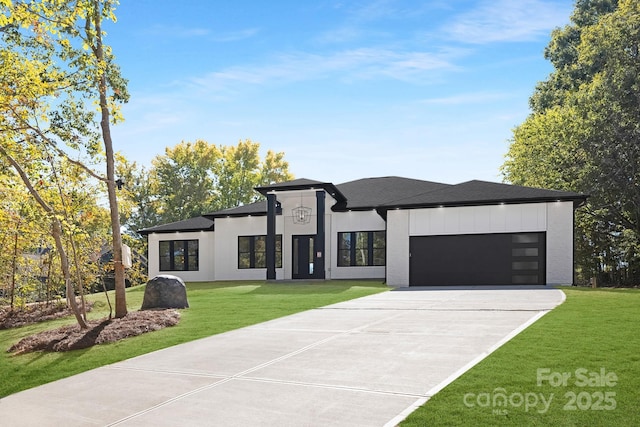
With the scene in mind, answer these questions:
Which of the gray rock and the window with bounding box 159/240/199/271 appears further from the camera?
the window with bounding box 159/240/199/271

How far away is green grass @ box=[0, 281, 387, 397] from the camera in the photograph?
953cm

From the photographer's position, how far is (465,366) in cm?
768

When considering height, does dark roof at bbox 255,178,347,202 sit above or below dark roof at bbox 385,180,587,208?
above

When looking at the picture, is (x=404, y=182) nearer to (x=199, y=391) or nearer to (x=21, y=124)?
(x=21, y=124)

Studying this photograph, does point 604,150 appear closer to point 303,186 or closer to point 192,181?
point 303,186

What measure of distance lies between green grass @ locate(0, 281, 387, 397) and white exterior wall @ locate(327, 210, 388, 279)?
21.3 feet

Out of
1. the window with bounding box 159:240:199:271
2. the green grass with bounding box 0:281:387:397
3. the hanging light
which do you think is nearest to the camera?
the green grass with bounding box 0:281:387:397

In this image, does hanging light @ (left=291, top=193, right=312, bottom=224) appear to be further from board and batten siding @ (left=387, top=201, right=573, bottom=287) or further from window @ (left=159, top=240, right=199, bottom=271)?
board and batten siding @ (left=387, top=201, right=573, bottom=287)

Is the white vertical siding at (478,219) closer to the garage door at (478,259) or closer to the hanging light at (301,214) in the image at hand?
the garage door at (478,259)

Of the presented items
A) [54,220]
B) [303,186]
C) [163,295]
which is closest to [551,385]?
[54,220]

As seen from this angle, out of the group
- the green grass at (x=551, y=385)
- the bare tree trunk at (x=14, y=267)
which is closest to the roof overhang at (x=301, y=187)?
the bare tree trunk at (x=14, y=267)

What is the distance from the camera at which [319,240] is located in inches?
1086

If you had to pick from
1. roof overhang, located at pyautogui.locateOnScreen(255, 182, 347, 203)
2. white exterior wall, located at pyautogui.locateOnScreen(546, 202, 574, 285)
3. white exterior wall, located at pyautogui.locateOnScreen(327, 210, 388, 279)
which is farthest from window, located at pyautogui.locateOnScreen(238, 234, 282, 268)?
white exterior wall, located at pyautogui.locateOnScreen(546, 202, 574, 285)

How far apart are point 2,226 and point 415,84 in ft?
44.8
